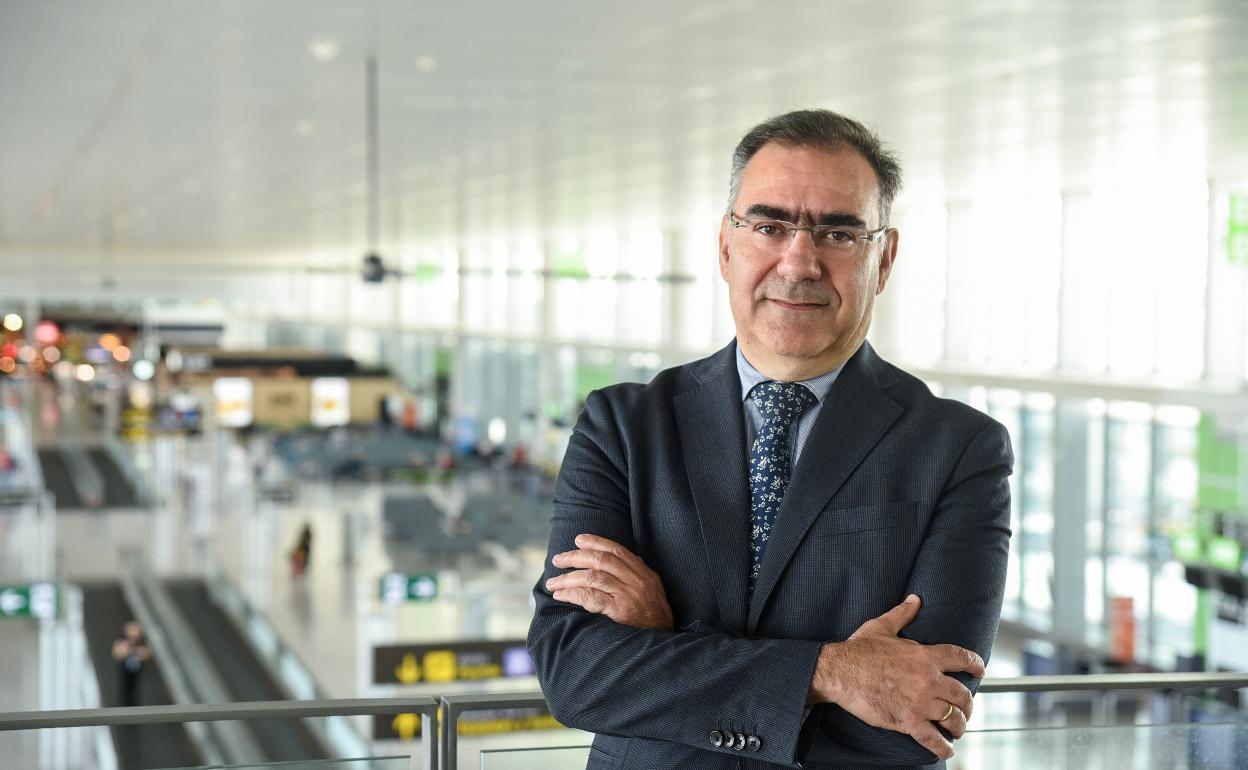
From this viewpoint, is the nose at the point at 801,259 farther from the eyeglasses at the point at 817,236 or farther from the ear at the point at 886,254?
the ear at the point at 886,254

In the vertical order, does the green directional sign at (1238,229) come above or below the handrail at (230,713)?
above

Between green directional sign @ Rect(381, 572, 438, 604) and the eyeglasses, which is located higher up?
the eyeglasses

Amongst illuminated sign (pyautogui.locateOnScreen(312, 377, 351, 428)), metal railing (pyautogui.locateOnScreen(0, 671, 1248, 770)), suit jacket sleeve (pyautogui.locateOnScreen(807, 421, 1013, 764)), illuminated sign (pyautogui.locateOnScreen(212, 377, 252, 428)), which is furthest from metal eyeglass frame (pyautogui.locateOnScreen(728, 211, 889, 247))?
illuminated sign (pyautogui.locateOnScreen(312, 377, 351, 428))

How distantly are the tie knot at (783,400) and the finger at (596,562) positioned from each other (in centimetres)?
34

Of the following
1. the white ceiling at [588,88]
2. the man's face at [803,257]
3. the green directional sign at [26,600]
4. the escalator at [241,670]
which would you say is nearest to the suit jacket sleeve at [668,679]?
the man's face at [803,257]

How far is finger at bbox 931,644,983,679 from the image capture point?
200cm

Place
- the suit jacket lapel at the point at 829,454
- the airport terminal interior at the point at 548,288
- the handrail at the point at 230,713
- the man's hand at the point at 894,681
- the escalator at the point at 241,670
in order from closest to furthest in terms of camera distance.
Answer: the man's hand at the point at 894,681 < the suit jacket lapel at the point at 829,454 < the handrail at the point at 230,713 < the airport terminal interior at the point at 548,288 < the escalator at the point at 241,670

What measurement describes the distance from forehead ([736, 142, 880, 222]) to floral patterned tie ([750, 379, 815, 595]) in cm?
30

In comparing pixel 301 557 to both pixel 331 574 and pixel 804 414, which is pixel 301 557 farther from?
pixel 804 414

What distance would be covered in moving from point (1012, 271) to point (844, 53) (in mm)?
11766

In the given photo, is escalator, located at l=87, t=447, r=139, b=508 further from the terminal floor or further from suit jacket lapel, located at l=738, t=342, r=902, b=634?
suit jacket lapel, located at l=738, t=342, r=902, b=634

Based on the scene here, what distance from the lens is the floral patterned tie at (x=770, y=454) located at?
215cm

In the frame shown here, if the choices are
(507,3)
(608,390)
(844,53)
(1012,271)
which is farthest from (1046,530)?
(608,390)

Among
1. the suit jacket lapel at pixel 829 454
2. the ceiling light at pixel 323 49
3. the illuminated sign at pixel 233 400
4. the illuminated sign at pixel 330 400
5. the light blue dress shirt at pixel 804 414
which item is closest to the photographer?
the suit jacket lapel at pixel 829 454
